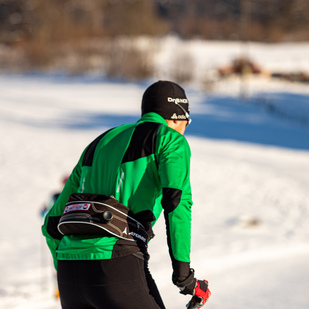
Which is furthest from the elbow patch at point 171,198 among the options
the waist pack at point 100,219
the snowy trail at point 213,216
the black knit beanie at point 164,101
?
the snowy trail at point 213,216

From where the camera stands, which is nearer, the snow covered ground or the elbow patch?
the elbow patch

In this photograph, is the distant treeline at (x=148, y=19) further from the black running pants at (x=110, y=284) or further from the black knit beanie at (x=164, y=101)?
the black running pants at (x=110, y=284)

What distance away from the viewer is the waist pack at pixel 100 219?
1.87 meters

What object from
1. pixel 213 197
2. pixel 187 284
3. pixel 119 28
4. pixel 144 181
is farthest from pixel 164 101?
pixel 119 28

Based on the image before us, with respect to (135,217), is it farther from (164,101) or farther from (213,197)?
(213,197)

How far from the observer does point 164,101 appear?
2.09 m

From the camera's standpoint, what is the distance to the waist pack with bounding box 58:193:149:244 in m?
1.87

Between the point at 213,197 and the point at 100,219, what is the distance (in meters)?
7.18

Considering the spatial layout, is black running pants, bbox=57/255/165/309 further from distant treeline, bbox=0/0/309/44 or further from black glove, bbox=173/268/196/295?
distant treeline, bbox=0/0/309/44

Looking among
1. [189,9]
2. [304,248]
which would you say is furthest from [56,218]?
[189,9]

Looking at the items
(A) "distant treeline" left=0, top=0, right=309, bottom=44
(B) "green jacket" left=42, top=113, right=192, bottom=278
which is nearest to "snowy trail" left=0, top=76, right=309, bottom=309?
(B) "green jacket" left=42, top=113, right=192, bottom=278

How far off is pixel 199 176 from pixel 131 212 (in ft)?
27.0

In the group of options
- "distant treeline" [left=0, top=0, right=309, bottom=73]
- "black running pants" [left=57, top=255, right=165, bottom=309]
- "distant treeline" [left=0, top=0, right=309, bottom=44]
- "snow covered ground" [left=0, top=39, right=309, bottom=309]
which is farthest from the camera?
"distant treeline" [left=0, top=0, right=309, bottom=44]

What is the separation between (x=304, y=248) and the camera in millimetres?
6340
